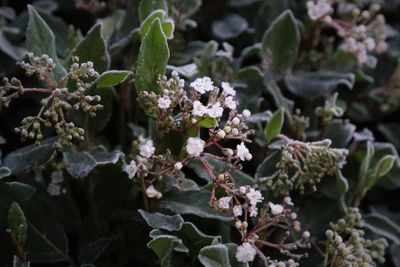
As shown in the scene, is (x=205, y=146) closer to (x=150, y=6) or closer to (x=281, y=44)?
(x=150, y=6)

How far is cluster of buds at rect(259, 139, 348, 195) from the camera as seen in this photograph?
1.01 metres

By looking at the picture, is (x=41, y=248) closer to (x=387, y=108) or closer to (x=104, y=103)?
(x=104, y=103)

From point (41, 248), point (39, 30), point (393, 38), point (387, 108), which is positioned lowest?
point (41, 248)

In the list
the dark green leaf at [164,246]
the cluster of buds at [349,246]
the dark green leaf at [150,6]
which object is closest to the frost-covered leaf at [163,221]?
the dark green leaf at [164,246]

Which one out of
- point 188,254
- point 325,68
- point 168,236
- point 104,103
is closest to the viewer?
point 168,236

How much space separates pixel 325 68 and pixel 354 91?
0.31 feet

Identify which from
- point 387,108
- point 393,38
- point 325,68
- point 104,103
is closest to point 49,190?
point 104,103

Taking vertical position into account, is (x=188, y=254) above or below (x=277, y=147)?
below

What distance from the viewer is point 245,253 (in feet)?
3.08

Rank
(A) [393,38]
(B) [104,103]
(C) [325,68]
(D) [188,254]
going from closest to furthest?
1. (D) [188,254]
2. (B) [104,103]
3. (C) [325,68]
4. (A) [393,38]

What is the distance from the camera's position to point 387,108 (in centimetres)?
147

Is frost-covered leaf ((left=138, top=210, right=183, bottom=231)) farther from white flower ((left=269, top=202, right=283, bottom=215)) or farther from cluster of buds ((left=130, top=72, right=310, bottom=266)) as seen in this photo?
white flower ((left=269, top=202, right=283, bottom=215))

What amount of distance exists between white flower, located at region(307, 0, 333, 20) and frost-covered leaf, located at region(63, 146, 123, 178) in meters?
0.59

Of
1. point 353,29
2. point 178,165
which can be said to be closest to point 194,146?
point 178,165
